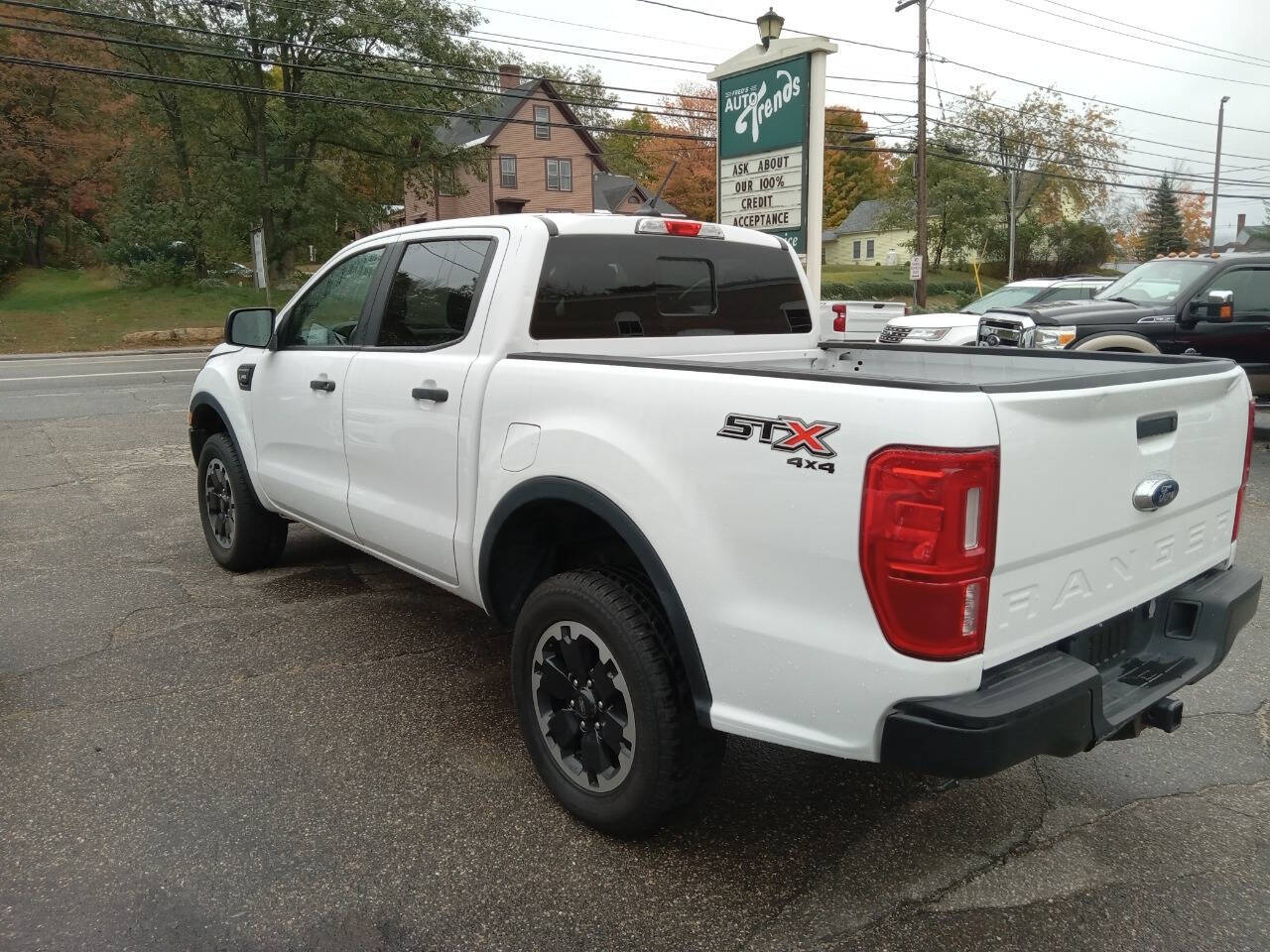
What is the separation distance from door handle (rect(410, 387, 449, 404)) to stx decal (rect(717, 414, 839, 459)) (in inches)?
54.2

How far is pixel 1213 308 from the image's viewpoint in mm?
9180

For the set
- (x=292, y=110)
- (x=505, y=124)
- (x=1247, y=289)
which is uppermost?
(x=505, y=124)

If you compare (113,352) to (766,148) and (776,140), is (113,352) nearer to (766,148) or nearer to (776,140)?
→ (766,148)

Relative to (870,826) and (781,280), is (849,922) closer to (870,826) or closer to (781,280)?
(870,826)

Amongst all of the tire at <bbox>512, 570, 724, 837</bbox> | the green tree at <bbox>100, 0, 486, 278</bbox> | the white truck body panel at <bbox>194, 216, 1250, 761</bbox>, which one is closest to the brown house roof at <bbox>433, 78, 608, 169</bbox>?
the green tree at <bbox>100, 0, 486, 278</bbox>

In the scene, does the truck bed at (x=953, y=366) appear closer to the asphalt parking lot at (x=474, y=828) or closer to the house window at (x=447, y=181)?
the asphalt parking lot at (x=474, y=828)

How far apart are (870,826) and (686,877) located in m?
0.64

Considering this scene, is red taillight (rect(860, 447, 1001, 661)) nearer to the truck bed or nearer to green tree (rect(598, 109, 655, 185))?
the truck bed

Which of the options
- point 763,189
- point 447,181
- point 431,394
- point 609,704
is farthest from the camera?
point 447,181

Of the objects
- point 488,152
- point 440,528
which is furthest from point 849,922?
point 488,152

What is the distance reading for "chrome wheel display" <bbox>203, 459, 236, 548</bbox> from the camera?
5371 mm

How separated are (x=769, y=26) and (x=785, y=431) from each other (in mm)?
9272

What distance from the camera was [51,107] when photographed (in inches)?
1273

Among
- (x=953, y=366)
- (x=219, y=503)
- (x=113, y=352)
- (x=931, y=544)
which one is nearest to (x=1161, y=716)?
(x=931, y=544)
